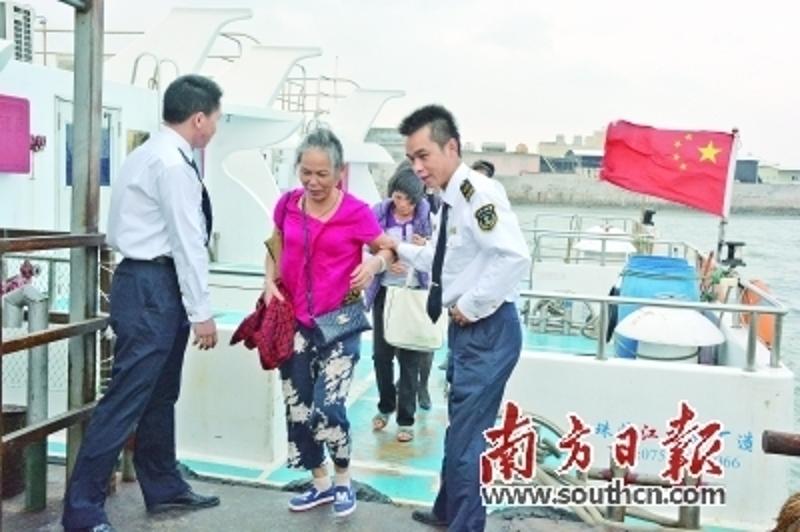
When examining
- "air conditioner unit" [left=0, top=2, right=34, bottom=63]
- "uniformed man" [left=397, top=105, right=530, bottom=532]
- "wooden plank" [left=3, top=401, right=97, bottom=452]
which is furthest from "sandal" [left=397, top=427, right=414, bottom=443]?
"air conditioner unit" [left=0, top=2, right=34, bottom=63]

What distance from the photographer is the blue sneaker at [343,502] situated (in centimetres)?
325

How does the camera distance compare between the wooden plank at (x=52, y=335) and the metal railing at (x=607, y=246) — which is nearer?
the wooden plank at (x=52, y=335)

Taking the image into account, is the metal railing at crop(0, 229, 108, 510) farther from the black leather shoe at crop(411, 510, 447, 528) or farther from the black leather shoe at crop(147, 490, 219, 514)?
the black leather shoe at crop(411, 510, 447, 528)

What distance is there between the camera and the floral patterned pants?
313 centimetres

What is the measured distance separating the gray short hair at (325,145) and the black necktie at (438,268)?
1.42ft

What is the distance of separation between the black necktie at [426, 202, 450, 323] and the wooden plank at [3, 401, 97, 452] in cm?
137

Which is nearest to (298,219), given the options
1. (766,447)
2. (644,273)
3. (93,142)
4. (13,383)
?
(93,142)

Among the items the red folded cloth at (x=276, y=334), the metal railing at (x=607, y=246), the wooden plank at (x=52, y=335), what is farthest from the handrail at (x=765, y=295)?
the wooden plank at (x=52, y=335)

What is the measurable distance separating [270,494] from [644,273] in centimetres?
346

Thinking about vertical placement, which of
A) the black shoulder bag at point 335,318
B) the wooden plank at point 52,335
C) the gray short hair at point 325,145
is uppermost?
the gray short hair at point 325,145

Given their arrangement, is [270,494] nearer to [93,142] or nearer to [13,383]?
[93,142]

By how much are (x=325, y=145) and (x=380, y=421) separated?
2.51 meters

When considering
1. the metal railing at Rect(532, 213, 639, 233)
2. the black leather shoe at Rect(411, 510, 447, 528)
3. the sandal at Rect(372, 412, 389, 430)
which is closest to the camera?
the black leather shoe at Rect(411, 510, 447, 528)

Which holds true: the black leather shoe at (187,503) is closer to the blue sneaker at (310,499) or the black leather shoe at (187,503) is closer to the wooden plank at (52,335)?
the blue sneaker at (310,499)
